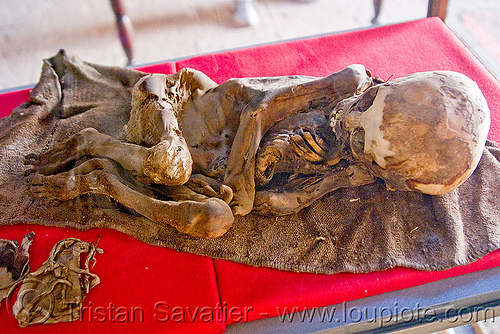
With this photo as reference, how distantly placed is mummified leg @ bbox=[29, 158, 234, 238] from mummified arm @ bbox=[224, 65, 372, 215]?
22 cm

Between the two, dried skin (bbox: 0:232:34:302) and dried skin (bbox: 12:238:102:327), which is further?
dried skin (bbox: 0:232:34:302)

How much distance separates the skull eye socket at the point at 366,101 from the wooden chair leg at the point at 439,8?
2566 millimetres

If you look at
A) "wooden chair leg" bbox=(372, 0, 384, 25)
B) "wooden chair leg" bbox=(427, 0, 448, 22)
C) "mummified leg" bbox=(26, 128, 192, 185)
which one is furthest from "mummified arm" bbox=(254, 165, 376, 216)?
"wooden chair leg" bbox=(372, 0, 384, 25)

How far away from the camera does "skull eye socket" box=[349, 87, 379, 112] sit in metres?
2.36

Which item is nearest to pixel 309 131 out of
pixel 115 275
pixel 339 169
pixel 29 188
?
pixel 339 169

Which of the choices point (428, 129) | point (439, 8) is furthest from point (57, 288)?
point (439, 8)

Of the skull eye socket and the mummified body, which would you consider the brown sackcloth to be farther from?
the skull eye socket

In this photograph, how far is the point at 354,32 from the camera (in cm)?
422

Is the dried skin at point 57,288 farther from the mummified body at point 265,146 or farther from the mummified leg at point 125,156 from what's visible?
the mummified leg at point 125,156

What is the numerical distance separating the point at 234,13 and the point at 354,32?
254 centimetres

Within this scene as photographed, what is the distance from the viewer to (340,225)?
2.75m

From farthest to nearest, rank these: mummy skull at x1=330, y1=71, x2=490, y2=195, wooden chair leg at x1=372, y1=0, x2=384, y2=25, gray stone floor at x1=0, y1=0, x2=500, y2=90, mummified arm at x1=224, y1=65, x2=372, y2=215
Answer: wooden chair leg at x1=372, y1=0, x2=384, y2=25
gray stone floor at x1=0, y1=0, x2=500, y2=90
mummified arm at x1=224, y1=65, x2=372, y2=215
mummy skull at x1=330, y1=71, x2=490, y2=195

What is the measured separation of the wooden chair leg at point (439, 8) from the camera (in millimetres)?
4348

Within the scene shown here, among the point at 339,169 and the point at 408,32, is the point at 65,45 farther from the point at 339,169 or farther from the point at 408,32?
the point at 339,169
